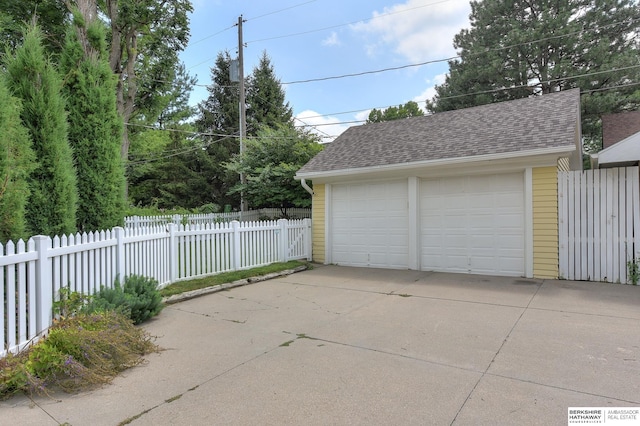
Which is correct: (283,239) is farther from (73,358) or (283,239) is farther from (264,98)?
(264,98)

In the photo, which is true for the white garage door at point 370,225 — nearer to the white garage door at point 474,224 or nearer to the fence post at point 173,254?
the white garage door at point 474,224

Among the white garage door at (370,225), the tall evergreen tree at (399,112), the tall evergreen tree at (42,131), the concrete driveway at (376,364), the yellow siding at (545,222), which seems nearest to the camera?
the concrete driveway at (376,364)

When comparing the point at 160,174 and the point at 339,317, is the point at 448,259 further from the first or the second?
the point at 160,174

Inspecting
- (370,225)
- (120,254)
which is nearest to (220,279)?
(120,254)

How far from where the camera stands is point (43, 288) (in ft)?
11.9

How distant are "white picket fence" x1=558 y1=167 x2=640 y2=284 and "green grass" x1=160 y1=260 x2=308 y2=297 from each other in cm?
590

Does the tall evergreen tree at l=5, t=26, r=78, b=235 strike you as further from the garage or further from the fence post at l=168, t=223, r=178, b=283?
the garage

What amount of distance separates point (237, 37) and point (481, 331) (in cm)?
1658

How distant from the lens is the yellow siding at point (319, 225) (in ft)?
32.7

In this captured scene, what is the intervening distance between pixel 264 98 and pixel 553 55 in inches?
688

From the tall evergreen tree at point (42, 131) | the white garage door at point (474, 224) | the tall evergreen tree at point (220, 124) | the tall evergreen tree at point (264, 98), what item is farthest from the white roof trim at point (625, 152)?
the tall evergreen tree at point (264, 98)

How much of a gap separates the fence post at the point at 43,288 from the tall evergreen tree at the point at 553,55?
18492 millimetres

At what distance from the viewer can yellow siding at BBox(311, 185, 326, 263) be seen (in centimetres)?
998

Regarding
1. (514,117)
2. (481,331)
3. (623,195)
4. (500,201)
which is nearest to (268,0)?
(514,117)
